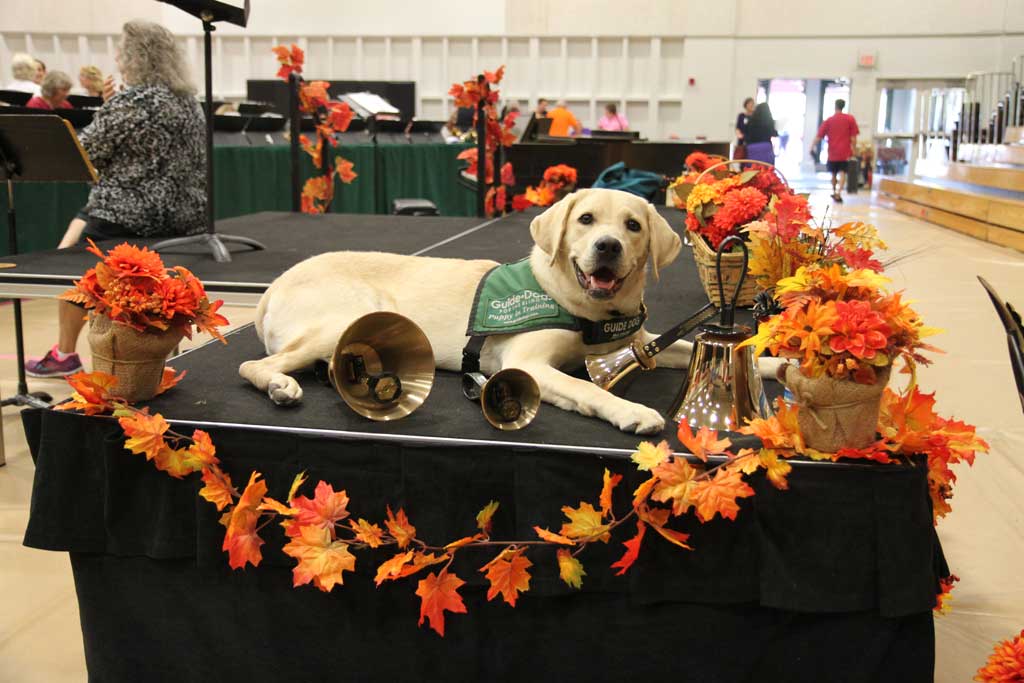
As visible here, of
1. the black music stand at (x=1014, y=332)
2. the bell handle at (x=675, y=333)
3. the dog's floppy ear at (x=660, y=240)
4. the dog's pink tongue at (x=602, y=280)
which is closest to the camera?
the black music stand at (x=1014, y=332)

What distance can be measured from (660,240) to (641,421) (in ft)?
2.31

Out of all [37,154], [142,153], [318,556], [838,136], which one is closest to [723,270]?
[318,556]

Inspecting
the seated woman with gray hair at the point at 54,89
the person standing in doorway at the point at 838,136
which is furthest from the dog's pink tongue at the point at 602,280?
the person standing in doorway at the point at 838,136

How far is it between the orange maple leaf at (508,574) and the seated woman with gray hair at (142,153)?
3965 mm

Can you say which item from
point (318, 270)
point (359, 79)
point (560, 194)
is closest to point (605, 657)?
point (318, 270)

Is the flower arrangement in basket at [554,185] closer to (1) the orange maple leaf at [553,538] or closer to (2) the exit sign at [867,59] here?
(1) the orange maple leaf at [553,538]

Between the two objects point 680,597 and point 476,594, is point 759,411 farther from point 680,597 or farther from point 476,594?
point 476,594

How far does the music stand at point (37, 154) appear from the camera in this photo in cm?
484

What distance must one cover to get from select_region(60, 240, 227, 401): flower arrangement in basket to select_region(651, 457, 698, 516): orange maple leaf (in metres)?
1.22

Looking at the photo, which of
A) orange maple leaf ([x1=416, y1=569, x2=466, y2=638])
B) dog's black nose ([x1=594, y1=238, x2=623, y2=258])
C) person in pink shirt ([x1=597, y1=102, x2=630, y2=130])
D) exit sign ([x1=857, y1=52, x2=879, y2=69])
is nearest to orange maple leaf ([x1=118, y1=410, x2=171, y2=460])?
orange maple leaf ([x1=416, y1=569, x2=466, y2=638])

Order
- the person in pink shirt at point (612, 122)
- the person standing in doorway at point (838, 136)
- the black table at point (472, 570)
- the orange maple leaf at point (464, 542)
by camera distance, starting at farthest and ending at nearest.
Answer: the person in pink shirt at point (612, 122)
the person standing in doorway at point (838, 136)
the orange maple leaf at point (464, 542)
the black table at point (472, 570)

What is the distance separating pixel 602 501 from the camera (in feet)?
6.75

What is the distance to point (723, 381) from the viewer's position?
2318 mm

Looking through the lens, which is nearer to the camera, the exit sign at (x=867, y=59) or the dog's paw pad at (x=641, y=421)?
the dog's paw pad at (x=641, y=421)
